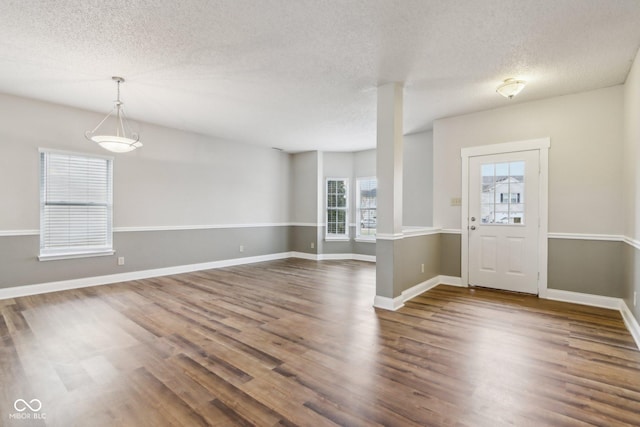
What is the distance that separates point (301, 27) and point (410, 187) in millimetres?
4259

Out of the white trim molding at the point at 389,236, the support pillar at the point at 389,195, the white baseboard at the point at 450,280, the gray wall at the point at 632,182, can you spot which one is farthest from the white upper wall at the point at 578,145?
the white trim molding at the point at 389,236

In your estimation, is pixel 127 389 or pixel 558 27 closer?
pixel 127 389

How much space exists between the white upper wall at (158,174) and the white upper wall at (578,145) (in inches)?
183

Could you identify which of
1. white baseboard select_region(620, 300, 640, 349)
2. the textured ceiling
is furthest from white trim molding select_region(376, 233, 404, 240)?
white baseboard select_region(620, 300, 640, 349)

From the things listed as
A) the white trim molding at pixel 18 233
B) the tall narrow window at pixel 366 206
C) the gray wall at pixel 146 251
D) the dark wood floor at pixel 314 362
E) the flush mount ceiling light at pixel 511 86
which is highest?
the flush mount ceiling light at pixel 511 86

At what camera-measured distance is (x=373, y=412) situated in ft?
5.91

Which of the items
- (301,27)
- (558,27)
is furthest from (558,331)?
(301,27)

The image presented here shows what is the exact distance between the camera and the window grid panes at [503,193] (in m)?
4.38

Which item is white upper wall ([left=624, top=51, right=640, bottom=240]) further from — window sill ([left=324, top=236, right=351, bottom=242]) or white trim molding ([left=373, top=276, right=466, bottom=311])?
window sill ([left=324, top=236, right=351, bottom=242])

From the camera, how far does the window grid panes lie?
14.4 feet

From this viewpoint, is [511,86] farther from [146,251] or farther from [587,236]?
[146,251]

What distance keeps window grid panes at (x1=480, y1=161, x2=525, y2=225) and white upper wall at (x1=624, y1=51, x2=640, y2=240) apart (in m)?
1.06

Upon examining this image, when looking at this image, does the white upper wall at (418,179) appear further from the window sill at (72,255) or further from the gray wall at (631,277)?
the window sill at (72,255)

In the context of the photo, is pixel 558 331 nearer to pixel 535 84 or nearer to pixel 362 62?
pixel 535 84
